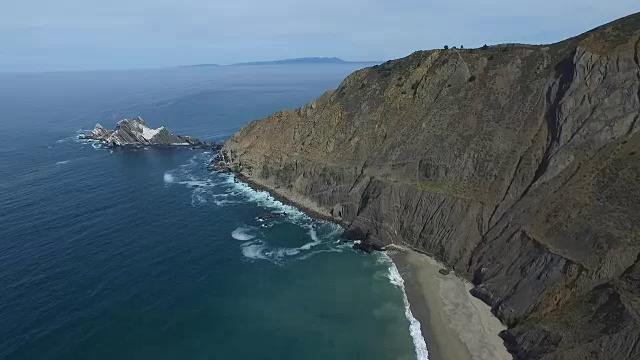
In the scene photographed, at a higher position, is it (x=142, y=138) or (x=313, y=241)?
(x=142, y=138)

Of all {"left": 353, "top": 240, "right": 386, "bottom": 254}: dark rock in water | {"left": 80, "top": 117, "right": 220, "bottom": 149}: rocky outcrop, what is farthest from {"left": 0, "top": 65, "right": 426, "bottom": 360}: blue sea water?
{"left": 80, "top": 117, "right": 220, "bottom": 149}: rocky outcrop

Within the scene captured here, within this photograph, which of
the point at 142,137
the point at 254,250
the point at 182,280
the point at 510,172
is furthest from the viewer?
the point at 142,137

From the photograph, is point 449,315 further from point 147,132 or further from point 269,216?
point 147,132

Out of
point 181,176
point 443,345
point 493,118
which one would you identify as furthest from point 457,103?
point 181,176

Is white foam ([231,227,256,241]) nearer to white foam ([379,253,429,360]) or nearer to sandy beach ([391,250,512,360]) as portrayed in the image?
white foam ([379,253,429,360])

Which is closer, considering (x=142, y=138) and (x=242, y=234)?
(x=242, y=234)

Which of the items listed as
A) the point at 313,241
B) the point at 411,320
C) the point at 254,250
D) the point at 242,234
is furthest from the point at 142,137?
the point at 411,320

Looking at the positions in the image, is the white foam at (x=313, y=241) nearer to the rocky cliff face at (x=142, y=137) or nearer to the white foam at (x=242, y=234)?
the white foam at (x=242, y=234)

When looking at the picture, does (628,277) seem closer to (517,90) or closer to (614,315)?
(614,315)
